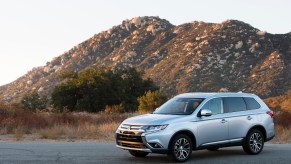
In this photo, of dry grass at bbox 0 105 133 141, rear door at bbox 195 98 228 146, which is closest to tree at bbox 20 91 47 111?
dry grass at bbox 0 105 133 141

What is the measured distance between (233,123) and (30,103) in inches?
1978

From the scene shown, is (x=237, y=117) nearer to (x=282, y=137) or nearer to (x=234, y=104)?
(x=234, y=104)

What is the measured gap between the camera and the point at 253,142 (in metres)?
15.1

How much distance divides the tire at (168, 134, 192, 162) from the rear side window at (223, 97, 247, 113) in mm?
1854

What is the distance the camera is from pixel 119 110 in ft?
146

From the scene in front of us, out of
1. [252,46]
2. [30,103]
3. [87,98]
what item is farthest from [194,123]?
[252,46]

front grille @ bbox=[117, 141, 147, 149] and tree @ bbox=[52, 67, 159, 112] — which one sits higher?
tree @ bbox=[52, 67, 159, 112]

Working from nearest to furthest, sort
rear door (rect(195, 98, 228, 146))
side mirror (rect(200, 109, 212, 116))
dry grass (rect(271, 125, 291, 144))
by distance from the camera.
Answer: side mirror (rect(200, 109, 212, 116))
rear door (rect(195, 98, 228, 146))
dry grass (rect(271, 125, 291, 144))

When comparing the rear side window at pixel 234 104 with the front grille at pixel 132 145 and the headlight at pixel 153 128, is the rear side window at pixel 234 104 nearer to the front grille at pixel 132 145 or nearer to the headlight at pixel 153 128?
the headlight at pixel 153 128

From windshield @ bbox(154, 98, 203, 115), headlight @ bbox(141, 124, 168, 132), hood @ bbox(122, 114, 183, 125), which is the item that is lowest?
headlight @ bbox(141, 124, 168, 132)

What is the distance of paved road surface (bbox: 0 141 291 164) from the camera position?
44.1 ft

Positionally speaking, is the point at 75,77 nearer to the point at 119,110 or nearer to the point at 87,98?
the point at 87,98

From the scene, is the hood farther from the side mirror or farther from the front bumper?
the side mirror

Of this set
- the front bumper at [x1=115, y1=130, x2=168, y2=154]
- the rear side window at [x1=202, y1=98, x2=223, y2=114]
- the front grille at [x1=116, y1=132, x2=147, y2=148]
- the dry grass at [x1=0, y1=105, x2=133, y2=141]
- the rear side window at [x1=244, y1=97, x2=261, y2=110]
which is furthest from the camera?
the dry grass at [x1=0, y1=105, x2=133, y2=141]
